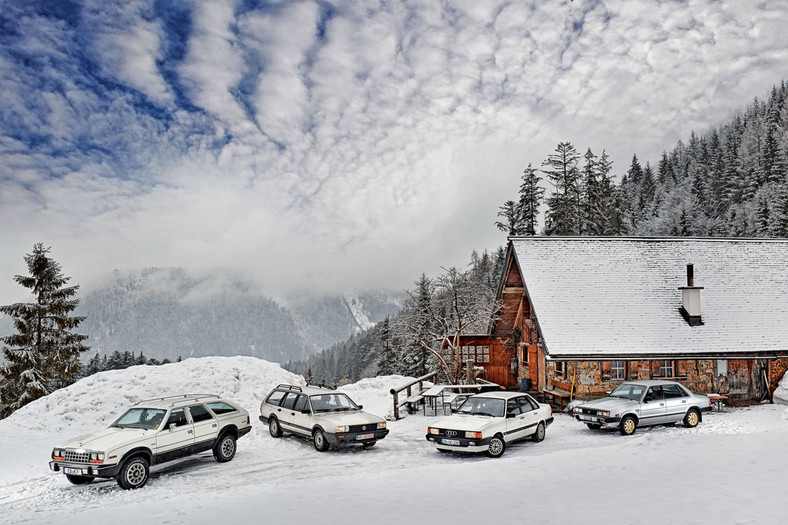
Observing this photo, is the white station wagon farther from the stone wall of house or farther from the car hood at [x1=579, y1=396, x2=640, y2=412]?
the stone wall of house

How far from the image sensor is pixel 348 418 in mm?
15109

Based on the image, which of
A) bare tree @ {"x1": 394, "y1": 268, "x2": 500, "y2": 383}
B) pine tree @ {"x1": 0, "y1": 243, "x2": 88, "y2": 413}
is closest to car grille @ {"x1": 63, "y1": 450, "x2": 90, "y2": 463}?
bare tree @ {"x1": 394, "y1": 268, "x2": 500, "y2": 383}

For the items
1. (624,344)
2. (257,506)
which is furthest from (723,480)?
(624,344)

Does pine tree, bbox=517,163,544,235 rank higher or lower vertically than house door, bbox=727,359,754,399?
higher

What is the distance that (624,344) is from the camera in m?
20.4

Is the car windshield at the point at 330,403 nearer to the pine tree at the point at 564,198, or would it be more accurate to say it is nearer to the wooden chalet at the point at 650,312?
the wooden chalet at the point at 650,312

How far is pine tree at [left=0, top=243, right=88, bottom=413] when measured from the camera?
2798 centimetres

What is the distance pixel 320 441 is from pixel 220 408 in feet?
9.96

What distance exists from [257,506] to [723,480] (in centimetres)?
890

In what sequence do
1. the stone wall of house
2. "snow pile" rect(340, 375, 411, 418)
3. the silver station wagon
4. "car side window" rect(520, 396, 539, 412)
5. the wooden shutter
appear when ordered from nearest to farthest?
1. "car side window" rect(520, 396, 539, 412)
2. the silver station wagon
3. the stone wall of house
4. the wooden shutter
5. "snow pile" rect(340, 375, 411, 418)

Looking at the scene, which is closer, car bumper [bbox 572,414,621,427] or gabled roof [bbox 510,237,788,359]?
car bumper [bbox 572,414,621,427]

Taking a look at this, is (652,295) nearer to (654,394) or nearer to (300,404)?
(654,394)

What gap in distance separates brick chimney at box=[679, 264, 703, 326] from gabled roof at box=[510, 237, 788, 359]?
11.8 inches

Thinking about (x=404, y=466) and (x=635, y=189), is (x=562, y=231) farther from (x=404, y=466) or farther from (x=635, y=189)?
(x=635, y=189)
